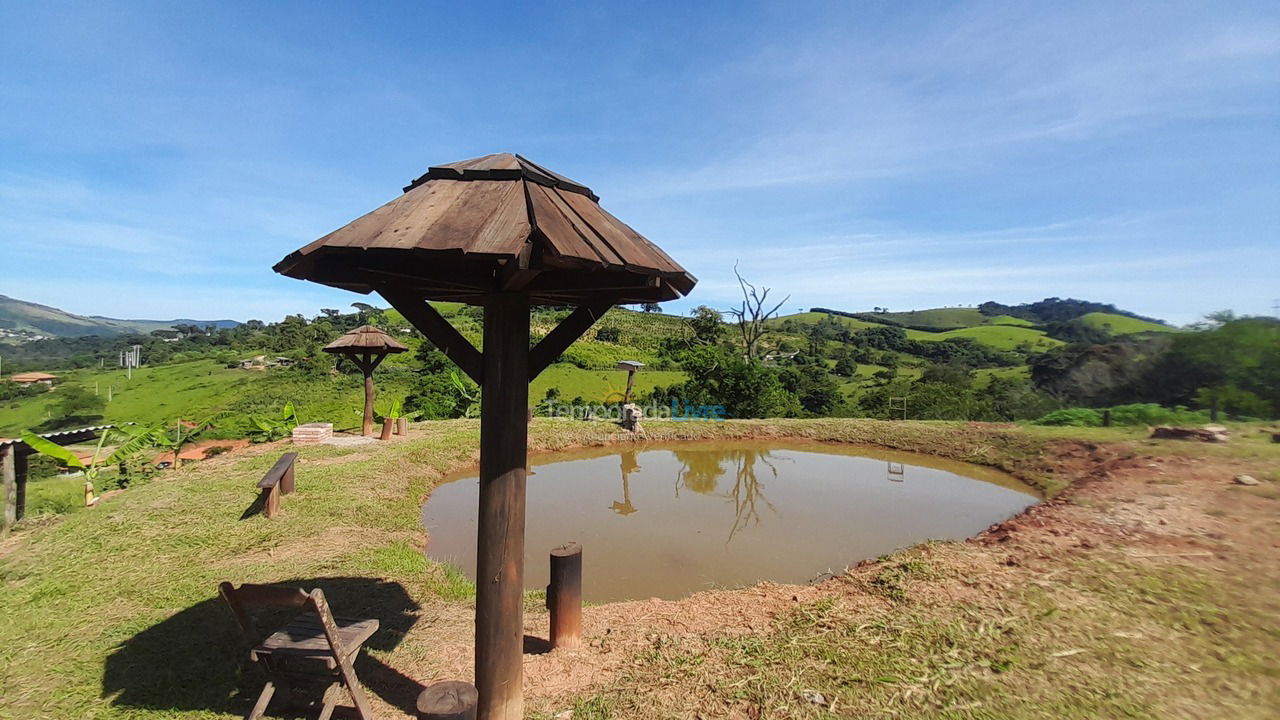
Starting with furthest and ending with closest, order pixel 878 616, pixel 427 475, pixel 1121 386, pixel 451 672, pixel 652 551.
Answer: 1. pixel 1121 386
2. pixel 427 475
3. pixel 652 551
4. pixel 878 616
5. pixel 451 672

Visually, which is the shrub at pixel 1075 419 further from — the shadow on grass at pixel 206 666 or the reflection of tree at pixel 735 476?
the shadow on grass at pixel 206 666

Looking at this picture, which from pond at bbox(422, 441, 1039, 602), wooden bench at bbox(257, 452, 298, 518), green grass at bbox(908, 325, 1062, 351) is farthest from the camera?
green grass at bbox(908, 325, 1062, 351)

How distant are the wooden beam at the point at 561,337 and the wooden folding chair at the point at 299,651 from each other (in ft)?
5.48

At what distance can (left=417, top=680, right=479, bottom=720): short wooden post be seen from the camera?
2.48 meters

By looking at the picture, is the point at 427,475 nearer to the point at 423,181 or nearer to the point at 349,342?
the point at 349,342

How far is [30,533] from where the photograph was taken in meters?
6.07

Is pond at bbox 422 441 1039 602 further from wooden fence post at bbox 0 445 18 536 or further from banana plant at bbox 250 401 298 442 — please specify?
banana plant at bbox 250 401 298 442

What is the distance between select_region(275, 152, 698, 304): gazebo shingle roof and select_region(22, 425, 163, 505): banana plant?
24.1 ft

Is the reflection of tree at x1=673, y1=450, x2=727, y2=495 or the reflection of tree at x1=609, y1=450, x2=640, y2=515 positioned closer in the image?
the reflection of tree at x1=609, y1=450, x2=640, y2=515

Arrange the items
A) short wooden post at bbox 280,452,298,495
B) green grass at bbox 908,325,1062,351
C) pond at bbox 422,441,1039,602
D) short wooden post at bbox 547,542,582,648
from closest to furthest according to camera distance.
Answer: short wooden post at bbox 547,542,582,648 → pond at bbox 422,441,1039,602 → short wooden post at bbox 280,452,298,495 → green grass at bbox 908,325,1062,351

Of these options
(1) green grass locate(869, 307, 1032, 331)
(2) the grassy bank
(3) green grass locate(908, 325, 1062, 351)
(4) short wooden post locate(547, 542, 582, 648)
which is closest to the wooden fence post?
(2) the grassy bank

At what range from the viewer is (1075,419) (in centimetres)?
1477

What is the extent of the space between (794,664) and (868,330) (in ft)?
210

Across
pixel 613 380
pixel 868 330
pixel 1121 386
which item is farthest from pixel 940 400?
pixel 868 330
